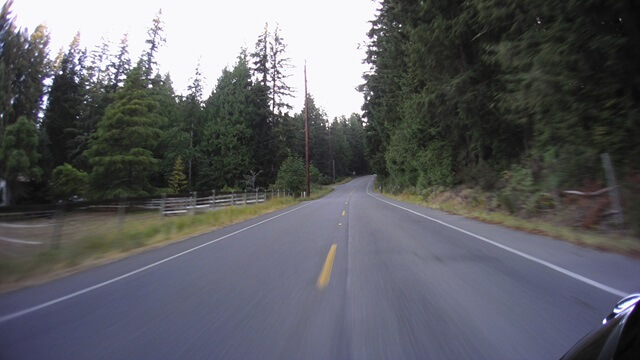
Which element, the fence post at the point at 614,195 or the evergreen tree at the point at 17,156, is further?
the evergreen tree at the point at 17,156

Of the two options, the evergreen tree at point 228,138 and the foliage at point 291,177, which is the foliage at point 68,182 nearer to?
the evergreen tree at point 228,138

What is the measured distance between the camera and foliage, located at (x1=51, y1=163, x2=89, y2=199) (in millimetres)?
34109

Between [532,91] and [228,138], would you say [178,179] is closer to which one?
[228,138]

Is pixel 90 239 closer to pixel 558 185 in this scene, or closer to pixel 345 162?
pixel 558 185

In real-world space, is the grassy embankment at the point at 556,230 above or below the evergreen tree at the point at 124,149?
below

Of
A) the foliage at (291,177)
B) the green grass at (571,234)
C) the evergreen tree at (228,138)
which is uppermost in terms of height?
the evergreen tree at (228,138)

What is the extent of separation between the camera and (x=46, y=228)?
10.6 meters

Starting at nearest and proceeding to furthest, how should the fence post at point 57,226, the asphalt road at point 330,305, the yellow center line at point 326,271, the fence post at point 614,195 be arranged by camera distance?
the asphalt road at point 330,305 → the yellow center line at point 326,271 → the fence post at point 614,195 → the fence post at point 57,226

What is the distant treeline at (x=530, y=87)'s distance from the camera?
10.7 m

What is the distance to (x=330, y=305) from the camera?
473cm

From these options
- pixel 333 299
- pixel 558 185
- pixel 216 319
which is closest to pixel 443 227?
pixel 558 185

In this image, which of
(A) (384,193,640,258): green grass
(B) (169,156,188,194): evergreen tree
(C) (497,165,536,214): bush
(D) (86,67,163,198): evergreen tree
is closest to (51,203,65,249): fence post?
(A) (384,193,640,258): green grass

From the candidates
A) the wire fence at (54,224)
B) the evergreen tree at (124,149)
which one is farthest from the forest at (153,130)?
the wire fence at (54,224)

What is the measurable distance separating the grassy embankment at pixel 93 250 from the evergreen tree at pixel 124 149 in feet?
70.0
